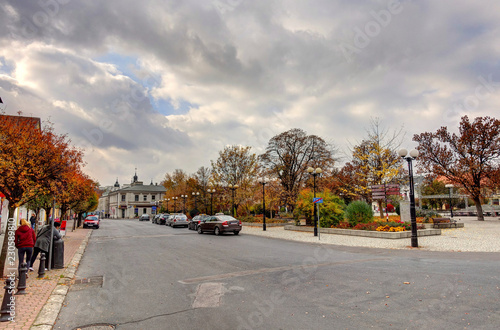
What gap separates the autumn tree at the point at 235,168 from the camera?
40.1 metres

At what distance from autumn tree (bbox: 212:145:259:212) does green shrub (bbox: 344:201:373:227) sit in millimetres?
18656

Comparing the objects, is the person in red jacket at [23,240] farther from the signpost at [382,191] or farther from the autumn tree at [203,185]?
the autumn tree at [203,185]

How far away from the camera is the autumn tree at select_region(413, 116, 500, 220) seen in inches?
1304

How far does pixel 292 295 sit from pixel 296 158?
31203 mm

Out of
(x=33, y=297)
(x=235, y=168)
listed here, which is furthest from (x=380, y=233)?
(x=235, y=168)

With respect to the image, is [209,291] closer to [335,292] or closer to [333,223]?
[335,292]

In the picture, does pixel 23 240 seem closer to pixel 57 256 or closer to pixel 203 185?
pixel 57 256

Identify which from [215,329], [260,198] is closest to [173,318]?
[215,329]

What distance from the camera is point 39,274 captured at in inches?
328

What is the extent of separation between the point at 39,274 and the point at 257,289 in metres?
6.10

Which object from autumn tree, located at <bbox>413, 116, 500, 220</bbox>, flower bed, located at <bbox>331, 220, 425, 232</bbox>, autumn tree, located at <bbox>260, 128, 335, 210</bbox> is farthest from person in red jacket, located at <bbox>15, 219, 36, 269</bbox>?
autumn tree, located at <bbox>413, 116, 500, 220</bbox>

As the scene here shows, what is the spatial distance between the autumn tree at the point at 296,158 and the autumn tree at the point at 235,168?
370 centimetres

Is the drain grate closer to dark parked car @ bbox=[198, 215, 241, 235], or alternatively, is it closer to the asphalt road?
the asphalt road

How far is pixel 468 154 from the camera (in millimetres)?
34938
